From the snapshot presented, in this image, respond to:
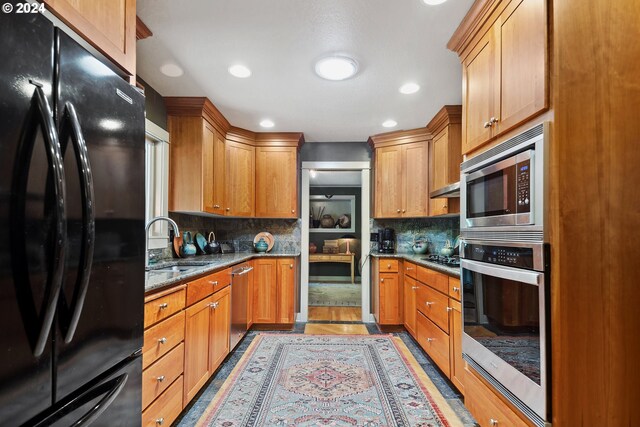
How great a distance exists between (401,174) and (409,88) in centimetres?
134

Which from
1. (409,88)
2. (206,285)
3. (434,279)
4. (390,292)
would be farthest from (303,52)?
(390,292)

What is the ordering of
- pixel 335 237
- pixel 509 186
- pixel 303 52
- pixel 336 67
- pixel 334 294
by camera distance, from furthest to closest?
pixel 335 237 → pixel 334 294 → pixel 336 67 → pixel 303 52 → pixel 509 186

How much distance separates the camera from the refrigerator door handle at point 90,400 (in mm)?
809

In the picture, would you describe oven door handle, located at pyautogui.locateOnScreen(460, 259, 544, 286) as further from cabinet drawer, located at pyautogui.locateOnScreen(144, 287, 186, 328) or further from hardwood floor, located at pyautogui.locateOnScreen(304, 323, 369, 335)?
hardwood floor, located at pyautogui.locateOnScreen(304, 323, 369, 335)

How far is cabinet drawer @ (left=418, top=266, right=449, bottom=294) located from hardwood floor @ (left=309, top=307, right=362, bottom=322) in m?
1.62

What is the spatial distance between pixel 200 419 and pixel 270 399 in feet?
1.52

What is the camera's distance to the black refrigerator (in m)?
0.70

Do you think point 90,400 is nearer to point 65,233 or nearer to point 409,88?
point 65,233

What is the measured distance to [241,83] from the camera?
264 cm

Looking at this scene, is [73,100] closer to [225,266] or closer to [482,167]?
[482,167]

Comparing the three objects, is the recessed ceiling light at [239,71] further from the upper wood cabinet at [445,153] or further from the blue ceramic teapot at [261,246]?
the blue ceramic teapot at [261,246]

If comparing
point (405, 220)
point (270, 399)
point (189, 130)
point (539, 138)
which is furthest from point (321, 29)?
point (405, 220)

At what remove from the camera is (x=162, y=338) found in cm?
161

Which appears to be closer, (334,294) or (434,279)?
(434,279)
